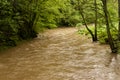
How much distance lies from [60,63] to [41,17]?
12269 mm

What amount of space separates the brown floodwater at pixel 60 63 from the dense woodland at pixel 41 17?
1.29m

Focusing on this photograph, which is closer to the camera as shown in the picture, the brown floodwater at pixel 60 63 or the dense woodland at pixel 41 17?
the brown floodwater at pixel 60 63

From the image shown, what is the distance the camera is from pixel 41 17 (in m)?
25.1

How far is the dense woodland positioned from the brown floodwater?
1.29 meters

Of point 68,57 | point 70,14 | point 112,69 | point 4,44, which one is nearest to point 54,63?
point 68,57

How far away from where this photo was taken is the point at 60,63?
1341cm

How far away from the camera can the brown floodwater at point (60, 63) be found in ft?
36.4

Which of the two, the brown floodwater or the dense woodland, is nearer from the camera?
the brown floodwater

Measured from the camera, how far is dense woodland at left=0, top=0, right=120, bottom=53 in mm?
17141

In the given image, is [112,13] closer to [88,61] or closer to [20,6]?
[88,61]

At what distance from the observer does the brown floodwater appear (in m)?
11.1

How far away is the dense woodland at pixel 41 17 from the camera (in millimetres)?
17141

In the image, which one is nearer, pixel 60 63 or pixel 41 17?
pixel 60 63

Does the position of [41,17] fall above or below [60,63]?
above
